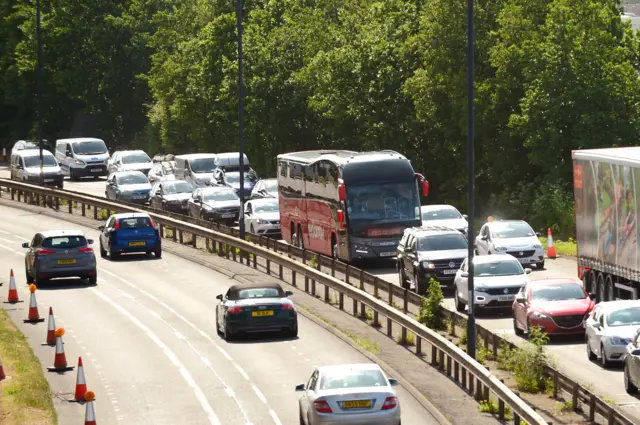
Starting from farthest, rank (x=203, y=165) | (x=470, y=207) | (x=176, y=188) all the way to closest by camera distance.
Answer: (x=203, y=165) < (x=176, y=188) < (x=470, y=207)

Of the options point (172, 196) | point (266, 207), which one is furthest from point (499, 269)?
point (172, 196)

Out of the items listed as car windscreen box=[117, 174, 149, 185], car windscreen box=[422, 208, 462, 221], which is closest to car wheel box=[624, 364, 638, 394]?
car windscreen box=[422, 208, 462, 221]

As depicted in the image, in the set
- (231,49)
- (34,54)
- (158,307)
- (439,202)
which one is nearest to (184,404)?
(158,307)

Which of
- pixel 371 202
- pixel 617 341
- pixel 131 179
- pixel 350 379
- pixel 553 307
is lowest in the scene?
pixel 617 341

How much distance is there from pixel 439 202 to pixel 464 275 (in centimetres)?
3008

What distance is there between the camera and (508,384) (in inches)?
1048

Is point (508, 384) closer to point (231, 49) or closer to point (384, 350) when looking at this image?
point (384, 350)

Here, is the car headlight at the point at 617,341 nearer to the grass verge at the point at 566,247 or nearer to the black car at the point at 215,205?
the grass verge at the point at 566,247

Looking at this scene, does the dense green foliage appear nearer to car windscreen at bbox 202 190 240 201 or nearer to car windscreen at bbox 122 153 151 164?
car windscreen at bbox 122 153 151 164

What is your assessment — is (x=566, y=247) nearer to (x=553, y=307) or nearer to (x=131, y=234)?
(x=131, y=234)

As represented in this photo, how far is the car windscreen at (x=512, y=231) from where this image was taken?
42938 mm

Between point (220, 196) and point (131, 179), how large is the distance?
8965 millimetres

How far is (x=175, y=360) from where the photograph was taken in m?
30.0

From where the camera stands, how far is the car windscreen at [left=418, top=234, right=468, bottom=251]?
127 ft
